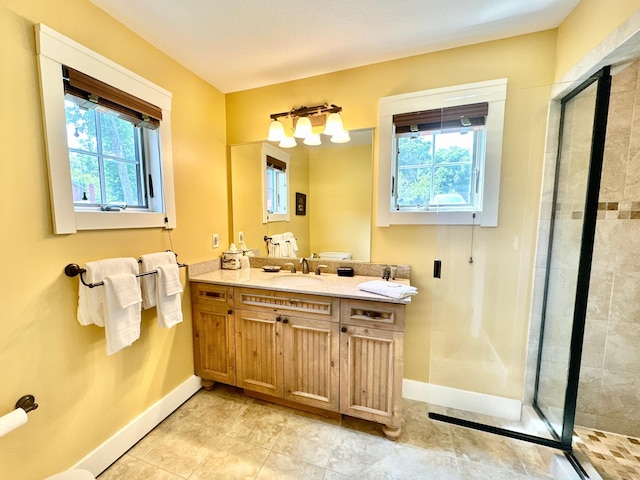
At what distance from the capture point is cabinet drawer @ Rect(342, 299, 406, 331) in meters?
1.48

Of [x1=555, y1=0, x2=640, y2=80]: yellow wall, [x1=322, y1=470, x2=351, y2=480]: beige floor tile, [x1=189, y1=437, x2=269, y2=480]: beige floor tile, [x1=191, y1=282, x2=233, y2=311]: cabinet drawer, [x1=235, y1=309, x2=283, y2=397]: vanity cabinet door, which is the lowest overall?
[x1=189, y1=437, x2=269, y2=480]: beige floor tile

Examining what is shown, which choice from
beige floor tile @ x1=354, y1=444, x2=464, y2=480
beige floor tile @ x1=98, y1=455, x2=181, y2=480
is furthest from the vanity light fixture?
beige floor tile @ x1=98, y1=455, x2=181, y2=480

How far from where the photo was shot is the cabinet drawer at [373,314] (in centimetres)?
148

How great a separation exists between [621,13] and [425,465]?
7.73ft

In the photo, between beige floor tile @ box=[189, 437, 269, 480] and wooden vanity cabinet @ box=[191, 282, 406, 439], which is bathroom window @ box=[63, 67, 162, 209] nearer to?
wooden vanity cabinet @ box=[191, 282, 406, 439]

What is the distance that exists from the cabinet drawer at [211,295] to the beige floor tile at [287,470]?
974mm

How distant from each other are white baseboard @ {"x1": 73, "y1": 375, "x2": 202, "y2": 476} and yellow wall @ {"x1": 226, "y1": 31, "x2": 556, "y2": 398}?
171 cm

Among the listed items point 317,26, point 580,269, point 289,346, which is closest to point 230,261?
point 289,346

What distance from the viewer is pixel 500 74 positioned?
165 cm

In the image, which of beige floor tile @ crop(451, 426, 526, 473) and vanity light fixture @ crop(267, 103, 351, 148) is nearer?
beige floor tile @ crop(451, 426, 526, 473)

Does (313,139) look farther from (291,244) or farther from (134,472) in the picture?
(134,472)

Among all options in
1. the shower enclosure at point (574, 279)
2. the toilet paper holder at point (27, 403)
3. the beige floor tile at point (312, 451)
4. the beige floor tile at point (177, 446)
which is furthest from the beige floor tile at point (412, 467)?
the toilet paper holder at point (27, 403)

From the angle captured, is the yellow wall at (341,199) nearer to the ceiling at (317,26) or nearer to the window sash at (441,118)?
the window sash at (441,118)

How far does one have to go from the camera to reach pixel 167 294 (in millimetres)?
1578
